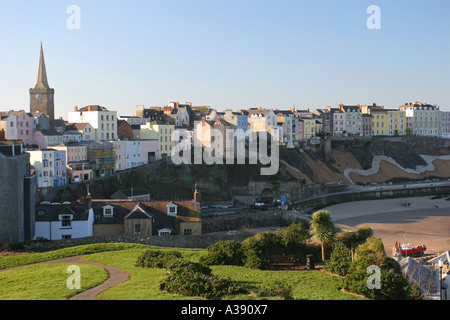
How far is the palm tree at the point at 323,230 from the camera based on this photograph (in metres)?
25.6

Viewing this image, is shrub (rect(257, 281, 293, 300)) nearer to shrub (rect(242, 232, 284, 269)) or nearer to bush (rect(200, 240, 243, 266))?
shrub (rect(242, 232, 284, 269))

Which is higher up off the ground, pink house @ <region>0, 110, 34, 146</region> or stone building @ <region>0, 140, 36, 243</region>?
pink house @ <region>0, 110, 34, 146</region>

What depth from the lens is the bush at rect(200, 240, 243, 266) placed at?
2437cm

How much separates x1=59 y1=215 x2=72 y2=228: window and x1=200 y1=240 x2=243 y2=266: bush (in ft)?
48.3

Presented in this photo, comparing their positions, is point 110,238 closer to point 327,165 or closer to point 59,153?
point 59,153

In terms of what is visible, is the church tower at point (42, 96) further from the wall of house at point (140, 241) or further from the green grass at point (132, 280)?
the green grass at point (132, 280)

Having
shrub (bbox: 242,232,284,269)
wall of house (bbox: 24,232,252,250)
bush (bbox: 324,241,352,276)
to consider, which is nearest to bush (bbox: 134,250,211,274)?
shrub (bbox: 242,232,284,269)

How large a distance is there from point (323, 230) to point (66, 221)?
62.1 feet

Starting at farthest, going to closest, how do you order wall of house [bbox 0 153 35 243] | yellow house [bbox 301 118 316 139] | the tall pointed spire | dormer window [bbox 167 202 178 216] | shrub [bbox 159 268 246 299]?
yellow house [bbox 301 118 316 139]
the tall pointed spire
dormer window [bbox 167 202 178 216]
wall of house [bbox 0 153 35 243]
shrub [bbox 159 268 246 299]

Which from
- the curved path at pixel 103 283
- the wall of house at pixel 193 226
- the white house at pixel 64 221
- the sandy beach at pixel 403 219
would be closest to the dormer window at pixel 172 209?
the wall of house at pixel 193 226

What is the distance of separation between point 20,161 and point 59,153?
20331 mm

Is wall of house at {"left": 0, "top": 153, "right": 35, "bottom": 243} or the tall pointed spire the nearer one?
wall of house at {"left": 0, "top": 153, "right": 35, "bottom": 243}

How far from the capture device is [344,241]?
2748cm
